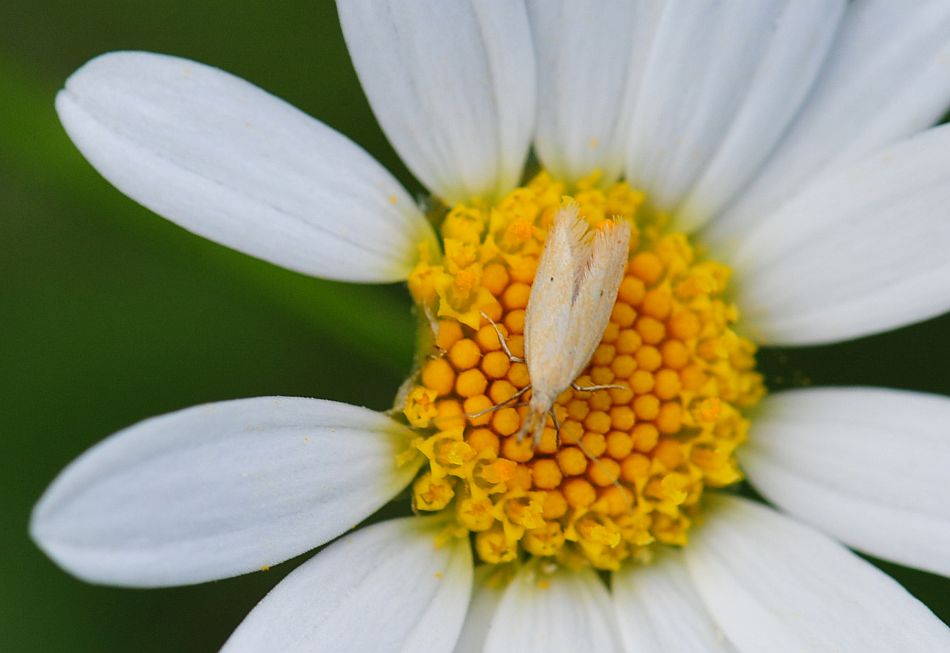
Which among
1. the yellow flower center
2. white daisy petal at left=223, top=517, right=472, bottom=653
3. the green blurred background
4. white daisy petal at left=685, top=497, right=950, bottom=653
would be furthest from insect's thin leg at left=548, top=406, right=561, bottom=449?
the green blurred background

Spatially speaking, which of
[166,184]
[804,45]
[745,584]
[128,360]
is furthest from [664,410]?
[128,360]

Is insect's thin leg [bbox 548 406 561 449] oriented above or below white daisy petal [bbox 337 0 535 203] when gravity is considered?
below

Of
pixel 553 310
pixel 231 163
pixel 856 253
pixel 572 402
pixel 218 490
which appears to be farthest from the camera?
pixel 856 253

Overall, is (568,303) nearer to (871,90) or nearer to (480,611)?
(480,611)

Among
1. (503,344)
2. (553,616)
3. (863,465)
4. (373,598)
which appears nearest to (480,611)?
(553,616)

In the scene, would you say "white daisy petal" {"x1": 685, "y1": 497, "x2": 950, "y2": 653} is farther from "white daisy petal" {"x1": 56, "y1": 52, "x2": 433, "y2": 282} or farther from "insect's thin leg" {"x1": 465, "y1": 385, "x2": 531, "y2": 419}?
"white daisy petal" {"x1": 56, "y1": 52, "x2": 433, "y2": 282}
